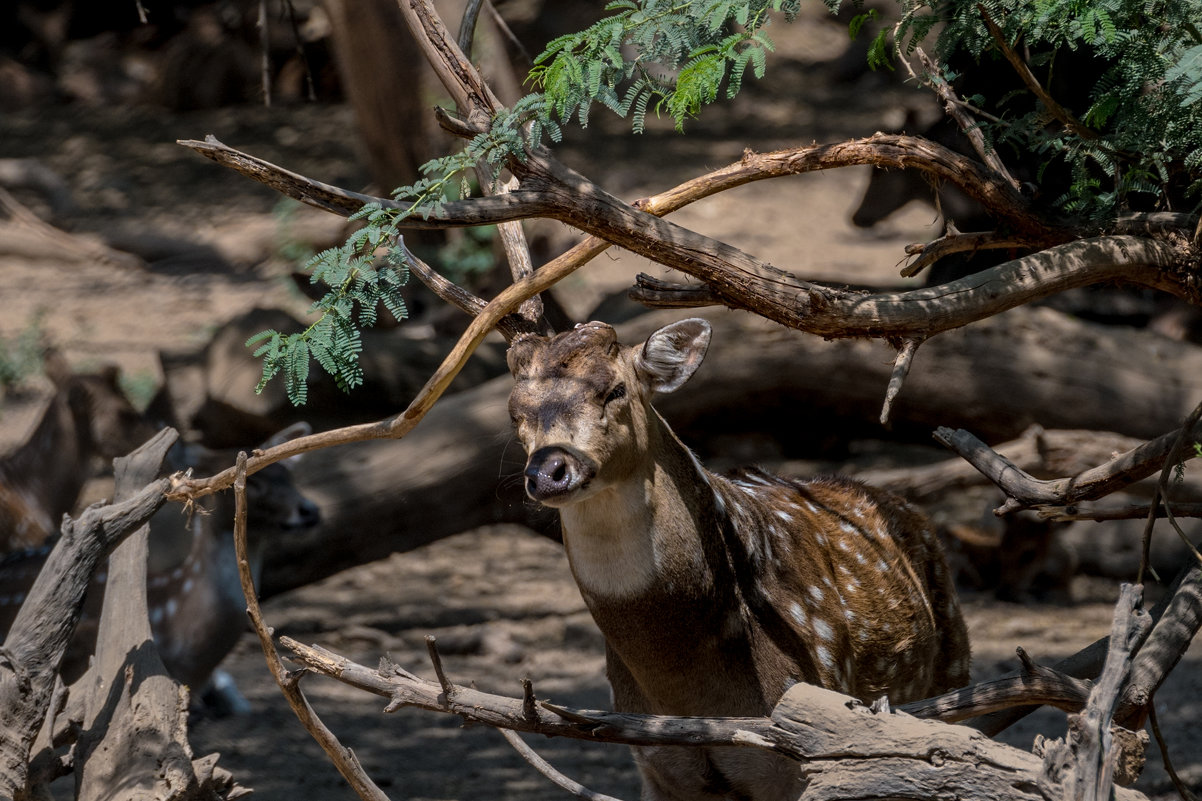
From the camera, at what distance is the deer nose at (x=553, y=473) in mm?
3172

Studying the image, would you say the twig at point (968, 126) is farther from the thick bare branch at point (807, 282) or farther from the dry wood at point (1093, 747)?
the dry wood at point (1093, 747)

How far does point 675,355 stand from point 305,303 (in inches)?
276

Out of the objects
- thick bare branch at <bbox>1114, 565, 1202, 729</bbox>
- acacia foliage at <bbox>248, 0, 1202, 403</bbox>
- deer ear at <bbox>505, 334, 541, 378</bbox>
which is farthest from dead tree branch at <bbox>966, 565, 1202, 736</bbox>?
deer ear at <bbox>505, 334, 541, 378</bbox>

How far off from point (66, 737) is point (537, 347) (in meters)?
2.02

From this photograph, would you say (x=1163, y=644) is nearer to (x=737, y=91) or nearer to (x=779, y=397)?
(x=737, y=91)

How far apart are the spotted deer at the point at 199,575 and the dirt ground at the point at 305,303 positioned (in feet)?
1.22

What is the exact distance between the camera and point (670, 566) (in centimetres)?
356

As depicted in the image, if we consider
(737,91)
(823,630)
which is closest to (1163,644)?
(823,630)

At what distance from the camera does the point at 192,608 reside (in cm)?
611

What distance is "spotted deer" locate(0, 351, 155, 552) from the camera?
6.47 meters

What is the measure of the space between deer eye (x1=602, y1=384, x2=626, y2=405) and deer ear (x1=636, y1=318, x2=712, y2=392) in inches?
5.6

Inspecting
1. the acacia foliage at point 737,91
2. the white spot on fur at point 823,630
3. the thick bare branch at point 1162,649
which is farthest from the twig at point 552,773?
the thick bare branch at point 1162,649

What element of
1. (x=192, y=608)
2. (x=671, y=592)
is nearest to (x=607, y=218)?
(x=671, y=592)

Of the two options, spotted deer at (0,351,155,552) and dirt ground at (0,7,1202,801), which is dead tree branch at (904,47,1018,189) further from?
spotted deer at (0,351,155,552)
